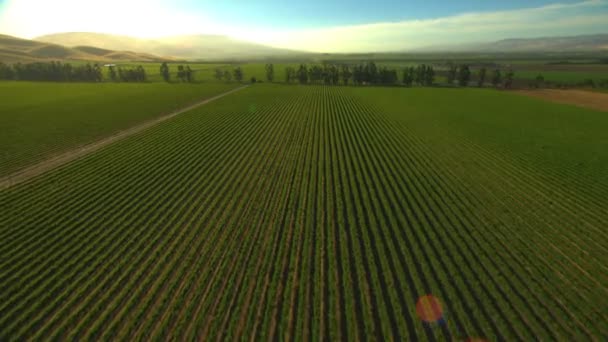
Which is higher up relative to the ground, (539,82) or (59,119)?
(539,82)

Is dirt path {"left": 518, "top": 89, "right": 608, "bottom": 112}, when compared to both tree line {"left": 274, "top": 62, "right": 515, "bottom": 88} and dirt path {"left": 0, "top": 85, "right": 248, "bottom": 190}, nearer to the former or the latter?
tree line {"left": 274, "top": 62, "right": 515, "bottom": 88}

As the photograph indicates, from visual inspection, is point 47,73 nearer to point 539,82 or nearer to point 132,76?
point 132,76

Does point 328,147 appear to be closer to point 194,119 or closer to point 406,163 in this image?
point 406,163

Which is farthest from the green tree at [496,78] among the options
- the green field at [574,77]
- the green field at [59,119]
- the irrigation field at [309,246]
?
the green field at [59,119]

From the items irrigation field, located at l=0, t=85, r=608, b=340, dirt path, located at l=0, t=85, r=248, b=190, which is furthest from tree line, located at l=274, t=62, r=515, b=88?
irrigation field, located at l=0, t=85, r=608, b=340

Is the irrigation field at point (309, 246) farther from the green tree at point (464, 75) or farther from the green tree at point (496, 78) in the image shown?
the green tree at point (496, 78)

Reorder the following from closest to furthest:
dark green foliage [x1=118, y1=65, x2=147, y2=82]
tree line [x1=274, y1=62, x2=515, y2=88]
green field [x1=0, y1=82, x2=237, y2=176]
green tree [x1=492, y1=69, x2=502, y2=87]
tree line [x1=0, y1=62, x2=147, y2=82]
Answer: green field [x1=0, y1=82, x2=237, y2=176]
green tree [x1=492, y1=69, x2=502, y2=87]
tree line [x1=274, y1=62, x2=515, y2=88]
tree line [x1=0, y1=62, x2=147, y2=82]
dark green foliage [x1=118, y1=65, x2=147, y2=82]

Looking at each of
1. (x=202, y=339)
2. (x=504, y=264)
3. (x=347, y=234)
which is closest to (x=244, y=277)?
(x=202, y=339)

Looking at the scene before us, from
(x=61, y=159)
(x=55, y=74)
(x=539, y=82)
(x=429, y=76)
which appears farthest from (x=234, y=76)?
(x=539, y=82)

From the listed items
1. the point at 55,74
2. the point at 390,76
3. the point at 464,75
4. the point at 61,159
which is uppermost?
the point at 55,74
